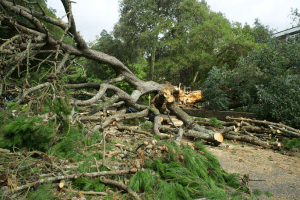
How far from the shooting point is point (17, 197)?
1868 mm

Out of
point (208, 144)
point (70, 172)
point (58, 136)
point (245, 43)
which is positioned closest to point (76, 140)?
point (58, 136)

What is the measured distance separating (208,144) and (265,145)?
4.93 ft

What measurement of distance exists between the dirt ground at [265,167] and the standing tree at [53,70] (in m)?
0.70

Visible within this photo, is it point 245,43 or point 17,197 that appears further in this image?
point 245,43

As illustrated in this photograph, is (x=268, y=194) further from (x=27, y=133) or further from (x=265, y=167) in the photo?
(x=27, y=133)

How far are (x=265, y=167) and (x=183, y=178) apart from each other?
233 cm

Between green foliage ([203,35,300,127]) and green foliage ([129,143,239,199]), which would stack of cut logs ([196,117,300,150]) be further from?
green foliage ([129,143,239,199])

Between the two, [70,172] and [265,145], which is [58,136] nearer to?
[70,172]

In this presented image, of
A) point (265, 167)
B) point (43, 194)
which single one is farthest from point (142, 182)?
point (265, 167)

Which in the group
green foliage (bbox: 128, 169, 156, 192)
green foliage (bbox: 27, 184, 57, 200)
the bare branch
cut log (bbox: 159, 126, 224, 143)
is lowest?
cut log (bbox: 159, 126, 224, 143)

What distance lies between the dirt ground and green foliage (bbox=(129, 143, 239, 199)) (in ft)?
1.90

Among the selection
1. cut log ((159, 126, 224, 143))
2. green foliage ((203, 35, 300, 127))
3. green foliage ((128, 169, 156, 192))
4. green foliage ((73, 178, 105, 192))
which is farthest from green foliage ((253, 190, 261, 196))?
green foliage ((203, 35, 300, 127))

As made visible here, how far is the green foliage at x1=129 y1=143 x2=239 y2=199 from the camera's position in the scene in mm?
2307

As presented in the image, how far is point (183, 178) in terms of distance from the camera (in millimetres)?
2514
